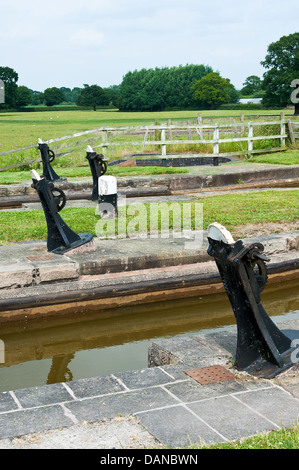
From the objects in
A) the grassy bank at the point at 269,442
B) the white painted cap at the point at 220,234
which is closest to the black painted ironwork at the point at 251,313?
the white painted cap at the point at 220,234

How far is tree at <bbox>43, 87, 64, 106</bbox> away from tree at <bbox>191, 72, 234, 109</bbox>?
3733 centimetres

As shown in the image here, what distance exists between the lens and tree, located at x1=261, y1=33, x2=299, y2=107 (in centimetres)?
5859

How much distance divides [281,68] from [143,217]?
2141 inches

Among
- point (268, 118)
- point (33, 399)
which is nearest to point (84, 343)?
point (33, 399)

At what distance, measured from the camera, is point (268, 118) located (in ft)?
73.3

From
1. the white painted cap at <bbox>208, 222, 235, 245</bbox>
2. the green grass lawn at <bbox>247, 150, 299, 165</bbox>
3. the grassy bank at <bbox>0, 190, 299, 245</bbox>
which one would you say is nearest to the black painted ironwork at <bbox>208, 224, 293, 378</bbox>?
the white painted cap at <bbox>208, 222, 235, 245</bbox>

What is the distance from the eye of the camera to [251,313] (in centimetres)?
427

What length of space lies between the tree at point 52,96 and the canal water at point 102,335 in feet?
393

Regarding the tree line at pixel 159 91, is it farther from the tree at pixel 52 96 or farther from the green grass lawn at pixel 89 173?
the green grass lawn at pixel 89 173

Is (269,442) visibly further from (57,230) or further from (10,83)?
(10,83)

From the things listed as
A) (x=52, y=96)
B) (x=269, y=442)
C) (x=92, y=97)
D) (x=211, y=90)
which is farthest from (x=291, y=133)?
(x=52, y=96)

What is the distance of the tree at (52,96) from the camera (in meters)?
122
